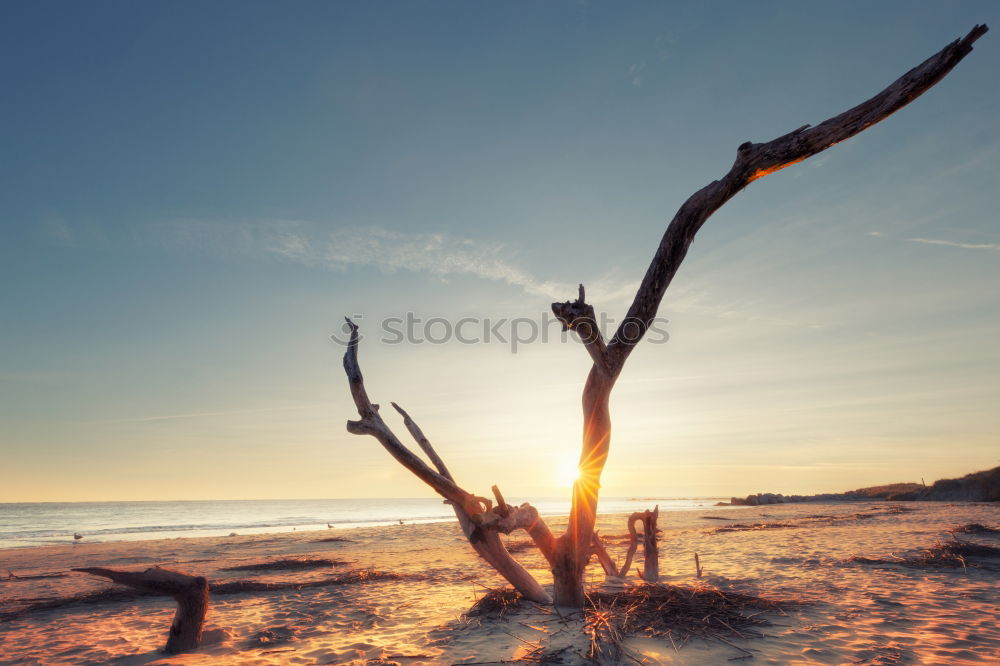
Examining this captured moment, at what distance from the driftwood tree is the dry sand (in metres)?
0.86

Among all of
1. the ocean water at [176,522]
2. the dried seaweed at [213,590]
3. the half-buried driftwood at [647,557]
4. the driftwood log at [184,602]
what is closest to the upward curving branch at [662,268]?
the half-buried driftwood at [647,557]

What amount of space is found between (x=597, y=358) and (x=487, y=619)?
4.10 meters

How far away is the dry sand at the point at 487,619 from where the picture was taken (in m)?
5.28

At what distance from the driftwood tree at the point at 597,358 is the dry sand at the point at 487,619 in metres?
0.86

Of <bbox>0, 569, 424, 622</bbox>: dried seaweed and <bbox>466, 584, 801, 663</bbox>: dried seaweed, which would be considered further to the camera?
<bbox>0, 569, 424, 622</bbox>: dried seaweed

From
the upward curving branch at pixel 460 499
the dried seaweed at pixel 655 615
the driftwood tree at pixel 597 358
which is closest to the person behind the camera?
the driftwood tree at pixel 597 358

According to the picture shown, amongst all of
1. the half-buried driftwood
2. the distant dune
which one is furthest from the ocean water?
the half-buried driftwood

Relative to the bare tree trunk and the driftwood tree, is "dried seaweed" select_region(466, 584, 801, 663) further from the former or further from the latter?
the bare tree trunk

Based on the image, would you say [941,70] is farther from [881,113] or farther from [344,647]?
[344,647]

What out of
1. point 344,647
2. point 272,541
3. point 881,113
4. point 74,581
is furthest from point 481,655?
point 272,541

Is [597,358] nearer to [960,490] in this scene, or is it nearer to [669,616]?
[669,616]

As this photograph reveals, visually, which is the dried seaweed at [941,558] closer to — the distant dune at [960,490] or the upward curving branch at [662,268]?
the upward curving branch at [662,268]

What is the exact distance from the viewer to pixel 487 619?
6.62m

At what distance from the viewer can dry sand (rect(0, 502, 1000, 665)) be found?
5277mm
